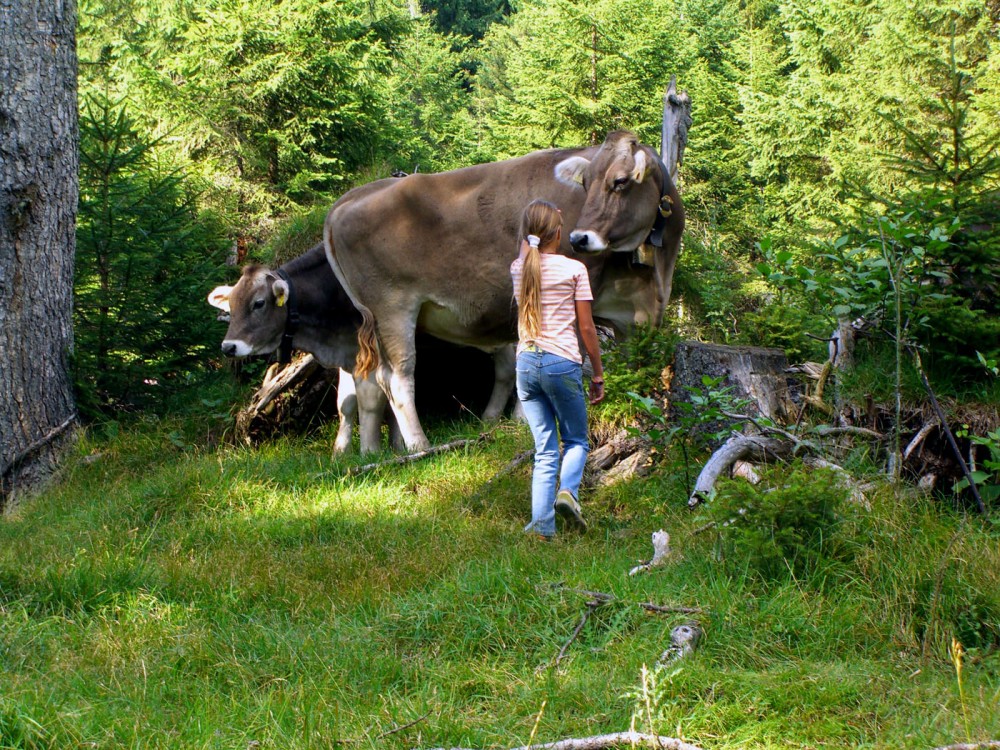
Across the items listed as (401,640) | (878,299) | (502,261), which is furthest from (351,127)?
(401,640)

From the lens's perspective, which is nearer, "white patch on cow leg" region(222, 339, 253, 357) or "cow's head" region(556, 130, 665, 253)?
"cow's head" region(556, 130, 665, 253)

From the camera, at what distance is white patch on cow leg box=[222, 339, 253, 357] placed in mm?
9328

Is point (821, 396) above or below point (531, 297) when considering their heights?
below

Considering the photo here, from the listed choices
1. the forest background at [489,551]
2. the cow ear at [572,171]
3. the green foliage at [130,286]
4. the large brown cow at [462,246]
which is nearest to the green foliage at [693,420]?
the forest background at [489,551]

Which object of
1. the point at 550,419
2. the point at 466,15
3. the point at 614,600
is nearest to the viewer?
the point at 614,600

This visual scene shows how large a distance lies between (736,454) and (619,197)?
8.94 ft

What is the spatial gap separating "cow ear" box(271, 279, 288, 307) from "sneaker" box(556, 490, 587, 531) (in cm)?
431

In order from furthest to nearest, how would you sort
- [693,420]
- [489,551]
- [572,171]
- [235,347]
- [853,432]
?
[235,347], [572,171], [853,432], [693,420], [489,551]

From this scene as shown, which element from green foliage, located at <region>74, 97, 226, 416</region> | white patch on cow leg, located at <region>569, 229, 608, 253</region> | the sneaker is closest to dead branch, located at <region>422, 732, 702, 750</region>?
the sneaker

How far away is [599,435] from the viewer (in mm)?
8008

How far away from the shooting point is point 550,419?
6277mm

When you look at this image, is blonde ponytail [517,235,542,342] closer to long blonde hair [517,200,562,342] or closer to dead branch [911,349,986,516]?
long blonde hair [517,200,562,342]

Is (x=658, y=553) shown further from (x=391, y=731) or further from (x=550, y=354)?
(x=391, y=731)

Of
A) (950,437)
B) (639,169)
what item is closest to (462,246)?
(639,169)
